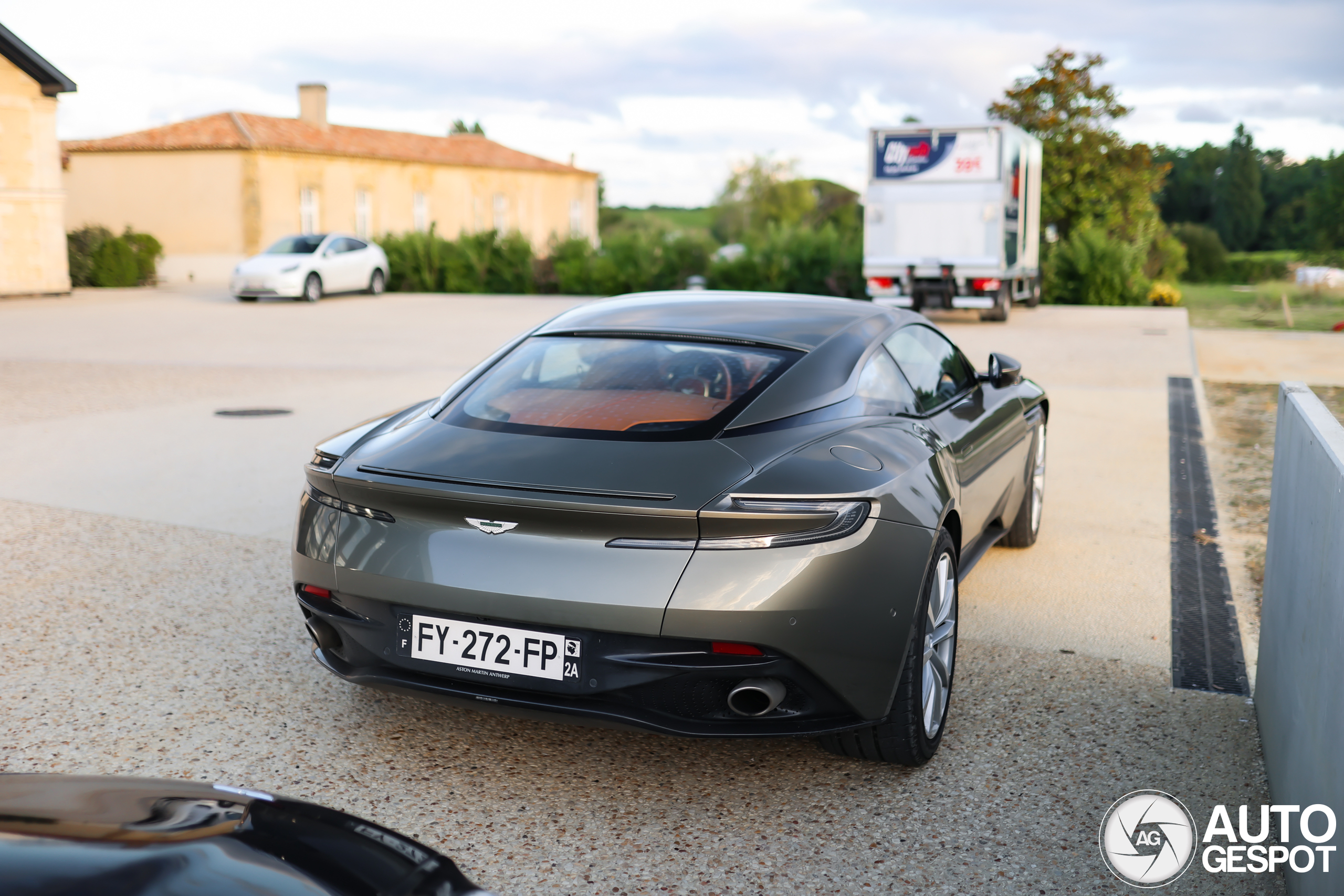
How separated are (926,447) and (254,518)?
4102 millimetres

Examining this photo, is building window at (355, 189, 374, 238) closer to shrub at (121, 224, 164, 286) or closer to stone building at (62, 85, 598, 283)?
stone building at (62, 85, 598, 283)

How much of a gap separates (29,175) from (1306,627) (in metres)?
30.2

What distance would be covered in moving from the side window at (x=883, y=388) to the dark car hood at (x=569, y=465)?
77 centimetres

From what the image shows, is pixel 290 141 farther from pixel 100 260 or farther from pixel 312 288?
pixel 312 288

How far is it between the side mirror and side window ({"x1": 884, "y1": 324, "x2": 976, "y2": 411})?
9cm

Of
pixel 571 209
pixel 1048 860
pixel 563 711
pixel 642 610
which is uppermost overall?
pixel 571 209

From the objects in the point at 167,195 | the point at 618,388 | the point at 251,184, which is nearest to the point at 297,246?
the point at 251,184

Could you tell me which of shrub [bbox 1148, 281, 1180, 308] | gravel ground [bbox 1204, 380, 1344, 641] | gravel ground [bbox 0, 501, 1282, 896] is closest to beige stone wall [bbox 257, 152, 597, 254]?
shrub [bbox 1148, 281, 1180, 308]

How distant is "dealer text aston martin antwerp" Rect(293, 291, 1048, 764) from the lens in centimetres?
288

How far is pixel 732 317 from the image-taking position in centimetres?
416

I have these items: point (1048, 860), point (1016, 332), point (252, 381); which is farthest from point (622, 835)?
point (1016, 332)

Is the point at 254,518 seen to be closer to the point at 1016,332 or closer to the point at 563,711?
the point at 563,711

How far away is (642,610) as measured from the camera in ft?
9.32

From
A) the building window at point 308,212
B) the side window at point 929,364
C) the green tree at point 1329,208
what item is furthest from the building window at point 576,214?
the side window at point 929,364
